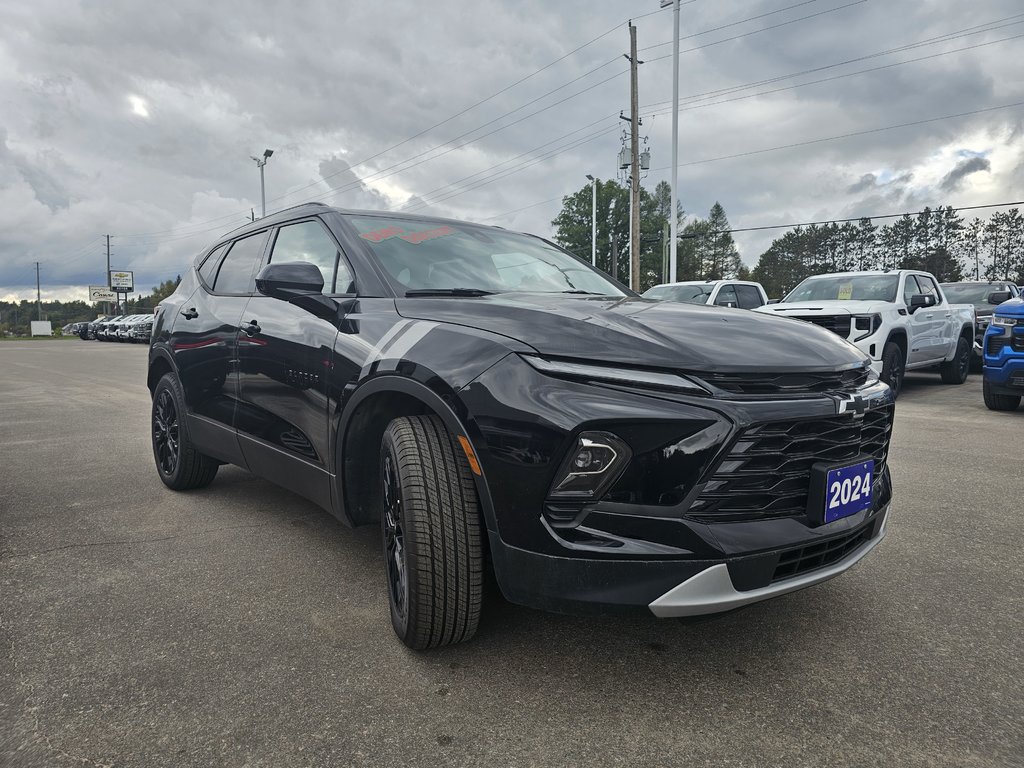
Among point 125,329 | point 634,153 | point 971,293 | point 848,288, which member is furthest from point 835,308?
point 125,329

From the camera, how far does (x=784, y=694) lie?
80.9 inches

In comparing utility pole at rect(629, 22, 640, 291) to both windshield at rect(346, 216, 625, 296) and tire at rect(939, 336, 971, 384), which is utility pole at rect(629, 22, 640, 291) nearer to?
tire at rect(939, 336, 971, 384)

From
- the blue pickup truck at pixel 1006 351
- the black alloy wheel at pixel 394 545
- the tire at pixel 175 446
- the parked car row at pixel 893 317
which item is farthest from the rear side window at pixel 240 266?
the blue pickup truck at pixel 1006 351

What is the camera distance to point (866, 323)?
331 inches

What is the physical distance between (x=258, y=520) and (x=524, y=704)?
2.25m

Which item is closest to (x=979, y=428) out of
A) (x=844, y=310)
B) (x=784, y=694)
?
(x=844, y=310)

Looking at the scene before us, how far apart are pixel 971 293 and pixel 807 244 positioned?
3129 inches

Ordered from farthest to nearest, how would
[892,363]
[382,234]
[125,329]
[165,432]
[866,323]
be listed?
[125,329] → [892,363] → [866,323] → [165,432] → [382,234]

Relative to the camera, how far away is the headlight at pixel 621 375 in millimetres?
1919

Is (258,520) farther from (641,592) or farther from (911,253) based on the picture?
(911,253)

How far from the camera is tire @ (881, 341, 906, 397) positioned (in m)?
8.57

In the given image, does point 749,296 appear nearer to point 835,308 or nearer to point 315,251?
point 835,308

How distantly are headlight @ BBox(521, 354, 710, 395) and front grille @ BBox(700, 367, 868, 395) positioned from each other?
66 mm

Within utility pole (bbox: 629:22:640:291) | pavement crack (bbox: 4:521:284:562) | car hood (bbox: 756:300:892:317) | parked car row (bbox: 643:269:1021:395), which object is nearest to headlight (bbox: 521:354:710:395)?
pavement crack (bbox: 4:521:284:562)
